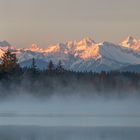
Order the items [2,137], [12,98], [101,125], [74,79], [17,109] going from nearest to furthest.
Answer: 1. [2,137]
2. [101,125]
3. [17,109]
4. [12,98]
5. [74,79]

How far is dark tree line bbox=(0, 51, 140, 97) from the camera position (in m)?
161

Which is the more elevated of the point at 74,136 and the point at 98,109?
the point at 74,136

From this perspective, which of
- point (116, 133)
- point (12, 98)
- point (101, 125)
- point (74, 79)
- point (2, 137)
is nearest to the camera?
point (2, 137)

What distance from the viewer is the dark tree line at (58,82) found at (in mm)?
161375

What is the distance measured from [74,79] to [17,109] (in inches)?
1100

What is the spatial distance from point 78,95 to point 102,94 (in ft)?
17.7

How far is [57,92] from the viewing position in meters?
167

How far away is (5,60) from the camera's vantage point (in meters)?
166

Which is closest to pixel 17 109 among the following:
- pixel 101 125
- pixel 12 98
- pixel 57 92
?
pixel 12 98

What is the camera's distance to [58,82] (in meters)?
168

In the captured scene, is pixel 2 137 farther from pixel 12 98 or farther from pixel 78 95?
pixel 78 95

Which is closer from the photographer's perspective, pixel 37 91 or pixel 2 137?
pixel 2 137

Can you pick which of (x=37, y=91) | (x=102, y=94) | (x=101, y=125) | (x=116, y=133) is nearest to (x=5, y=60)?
(x=37, y=91)

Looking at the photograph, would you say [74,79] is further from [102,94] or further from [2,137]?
[2,137]
